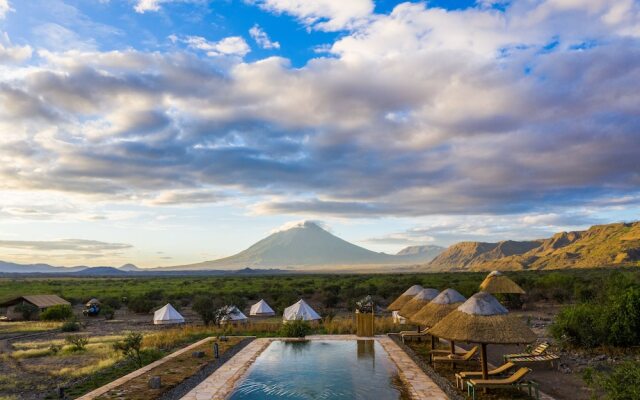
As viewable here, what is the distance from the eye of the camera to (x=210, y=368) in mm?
14539

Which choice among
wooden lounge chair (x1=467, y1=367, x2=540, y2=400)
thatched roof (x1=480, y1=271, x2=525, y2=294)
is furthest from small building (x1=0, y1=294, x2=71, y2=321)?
wooden lounge chair (x1=467, y1=367, x2=540, y2=400)

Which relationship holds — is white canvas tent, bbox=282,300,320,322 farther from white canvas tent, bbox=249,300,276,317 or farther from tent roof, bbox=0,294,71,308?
tent roof, bbox=0,294,71,308

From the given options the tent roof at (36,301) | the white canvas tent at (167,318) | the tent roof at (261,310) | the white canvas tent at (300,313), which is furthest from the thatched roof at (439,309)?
the tent roof at (36,301)

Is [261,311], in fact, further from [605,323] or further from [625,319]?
[625,319]

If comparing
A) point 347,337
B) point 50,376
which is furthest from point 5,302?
point 347,337

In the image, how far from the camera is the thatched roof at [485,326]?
1121 centimetres

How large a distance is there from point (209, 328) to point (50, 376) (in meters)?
9.96

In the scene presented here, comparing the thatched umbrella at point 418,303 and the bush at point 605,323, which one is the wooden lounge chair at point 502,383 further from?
the thatched umbrella at point 418,303

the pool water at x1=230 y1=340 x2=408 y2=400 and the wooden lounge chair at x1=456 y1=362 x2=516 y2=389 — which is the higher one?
the wooden lounge chair at x1=456 y1=362 x2=516 y2=389

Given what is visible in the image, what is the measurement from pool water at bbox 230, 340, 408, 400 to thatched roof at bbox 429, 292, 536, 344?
1.95 meters

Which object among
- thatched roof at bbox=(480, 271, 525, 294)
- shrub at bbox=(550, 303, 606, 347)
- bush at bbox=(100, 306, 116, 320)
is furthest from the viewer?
bush at bbox=(100, 306, 116, 320)

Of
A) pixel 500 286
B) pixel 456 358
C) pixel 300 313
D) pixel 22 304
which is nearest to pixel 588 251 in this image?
pixel 500 286

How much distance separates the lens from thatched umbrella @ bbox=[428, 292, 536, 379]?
1122 cm

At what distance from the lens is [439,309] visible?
15.7 m
